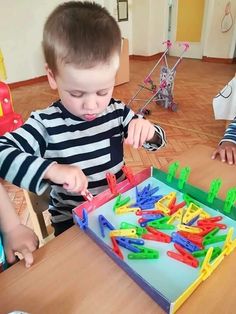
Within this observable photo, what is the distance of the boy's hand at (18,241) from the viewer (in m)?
0.48

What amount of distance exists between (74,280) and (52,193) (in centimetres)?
38

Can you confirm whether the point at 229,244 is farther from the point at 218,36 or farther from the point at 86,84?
the point at 218,36

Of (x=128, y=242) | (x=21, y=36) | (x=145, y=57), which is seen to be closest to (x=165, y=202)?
(x=128, y=242)

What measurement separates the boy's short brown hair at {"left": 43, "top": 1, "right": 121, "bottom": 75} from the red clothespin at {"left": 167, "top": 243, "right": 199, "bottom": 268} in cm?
36

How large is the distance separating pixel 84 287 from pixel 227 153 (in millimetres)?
496

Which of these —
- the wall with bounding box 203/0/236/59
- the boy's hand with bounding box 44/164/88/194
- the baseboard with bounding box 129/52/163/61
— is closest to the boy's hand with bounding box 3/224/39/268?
the boy's hand with bounding box 44/164/88/194

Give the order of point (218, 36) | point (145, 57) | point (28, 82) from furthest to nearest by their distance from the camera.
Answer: point (145, 57), point (218, 36), point (28, 82)

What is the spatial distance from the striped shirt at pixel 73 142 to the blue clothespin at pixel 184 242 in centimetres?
31

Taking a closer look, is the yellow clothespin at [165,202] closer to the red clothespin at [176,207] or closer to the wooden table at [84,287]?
the red clothespin at [176,207]

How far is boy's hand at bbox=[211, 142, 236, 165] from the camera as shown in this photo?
709 mm

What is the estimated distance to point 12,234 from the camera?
510 mm

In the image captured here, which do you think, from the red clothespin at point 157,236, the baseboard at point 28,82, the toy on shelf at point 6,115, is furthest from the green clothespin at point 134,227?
the baseboard at point 28,82

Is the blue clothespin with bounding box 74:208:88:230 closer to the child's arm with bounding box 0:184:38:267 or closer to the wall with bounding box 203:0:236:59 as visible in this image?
the child's arm with bounding box 0:184:38:267

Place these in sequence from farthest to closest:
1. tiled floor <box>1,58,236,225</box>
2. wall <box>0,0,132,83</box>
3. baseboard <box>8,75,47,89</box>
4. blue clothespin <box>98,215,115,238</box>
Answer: baseboard <box>8,75,47,89</box>
wall <box>0,0,132,83</box>
tiled floor <box>1,58,236,225</box>
blue clothespin <box>98,215,115,238</box>
